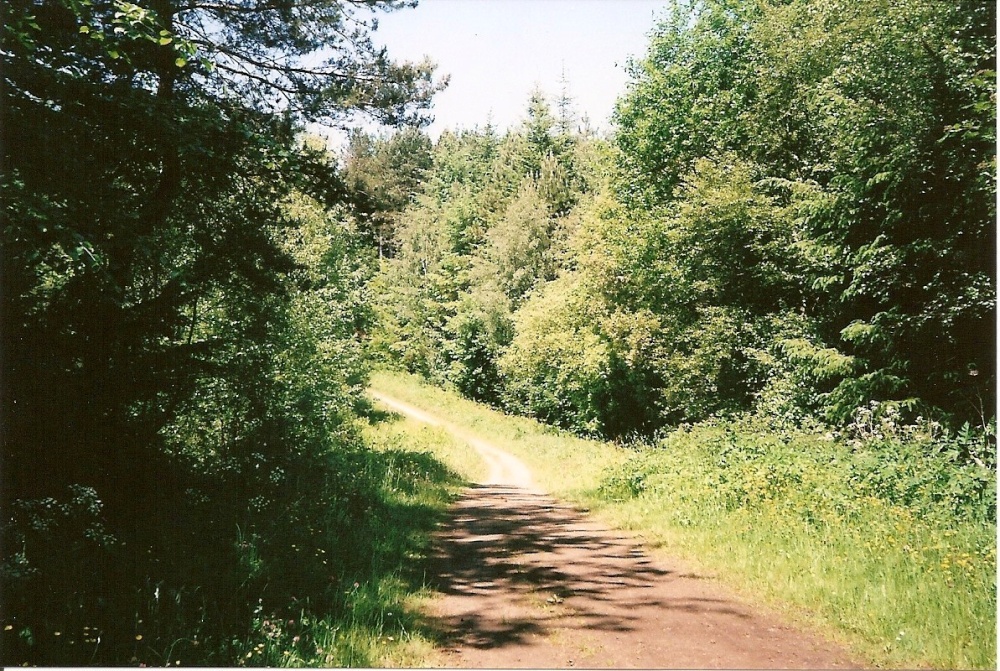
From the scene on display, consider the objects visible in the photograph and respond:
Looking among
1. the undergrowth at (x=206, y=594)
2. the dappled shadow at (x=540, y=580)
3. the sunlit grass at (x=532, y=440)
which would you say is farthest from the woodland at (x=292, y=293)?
the sunlit grass at (x=532, y=440)

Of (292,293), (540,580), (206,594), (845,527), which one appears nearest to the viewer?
(206,594)

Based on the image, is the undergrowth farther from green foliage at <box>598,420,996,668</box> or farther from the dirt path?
green foliage at <box>598,420,996,668</box>

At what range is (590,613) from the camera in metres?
5.53

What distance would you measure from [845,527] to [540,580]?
345 centimetres

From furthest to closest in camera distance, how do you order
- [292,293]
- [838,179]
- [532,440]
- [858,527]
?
[532,440], [838,179], [292,293], [858,527]

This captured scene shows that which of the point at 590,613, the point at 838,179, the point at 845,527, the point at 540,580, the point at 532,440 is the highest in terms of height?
the point at 838,179

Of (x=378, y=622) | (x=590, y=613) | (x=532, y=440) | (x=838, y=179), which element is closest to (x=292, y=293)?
(x=378, y=622)

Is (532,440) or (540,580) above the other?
(540,580)

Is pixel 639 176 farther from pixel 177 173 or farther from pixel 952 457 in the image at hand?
pixel 177 173

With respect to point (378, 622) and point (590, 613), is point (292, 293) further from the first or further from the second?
point (590, 613)

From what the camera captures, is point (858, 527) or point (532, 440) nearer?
point (858, 527)

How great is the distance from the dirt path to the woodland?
3.12ft

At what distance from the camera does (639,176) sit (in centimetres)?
2378

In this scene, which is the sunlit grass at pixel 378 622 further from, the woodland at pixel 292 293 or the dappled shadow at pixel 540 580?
the dappled shadow at pixel 540 580
